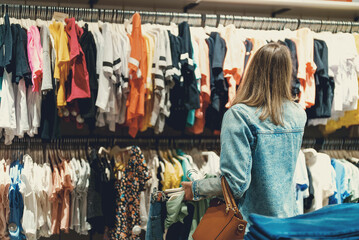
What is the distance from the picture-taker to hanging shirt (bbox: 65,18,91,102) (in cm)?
301

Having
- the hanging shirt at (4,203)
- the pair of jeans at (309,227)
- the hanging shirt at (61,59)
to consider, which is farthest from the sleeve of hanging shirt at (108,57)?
the pair of jeans at (309,227)

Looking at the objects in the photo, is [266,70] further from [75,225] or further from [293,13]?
[293,13]

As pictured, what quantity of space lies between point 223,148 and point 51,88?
5.39 feet

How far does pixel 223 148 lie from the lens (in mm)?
1792

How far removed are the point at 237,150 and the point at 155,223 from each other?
68cm

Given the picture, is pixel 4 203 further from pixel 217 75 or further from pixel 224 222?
pixel 224 222

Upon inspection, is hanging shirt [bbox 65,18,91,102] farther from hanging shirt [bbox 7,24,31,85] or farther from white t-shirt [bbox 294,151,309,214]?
white t-shirt [bbox 294,151,309,214]

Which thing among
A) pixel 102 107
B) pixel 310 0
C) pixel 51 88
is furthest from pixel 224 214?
pixel 310 0

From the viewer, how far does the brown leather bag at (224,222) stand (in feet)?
5.64

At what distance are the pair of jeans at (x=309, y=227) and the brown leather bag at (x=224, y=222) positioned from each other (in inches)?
26.6

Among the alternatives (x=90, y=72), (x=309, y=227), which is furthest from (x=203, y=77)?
(x=309, y=227)

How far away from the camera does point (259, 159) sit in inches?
72.7

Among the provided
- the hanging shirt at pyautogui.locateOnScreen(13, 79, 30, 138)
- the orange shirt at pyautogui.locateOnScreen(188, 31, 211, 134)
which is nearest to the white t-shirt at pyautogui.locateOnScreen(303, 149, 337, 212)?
the orange shirt at pyautogui.locateOnScreen(188, 31, 211, 134)

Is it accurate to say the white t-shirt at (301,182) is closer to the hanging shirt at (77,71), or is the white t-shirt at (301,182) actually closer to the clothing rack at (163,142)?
the clothing rack at (163,142)
